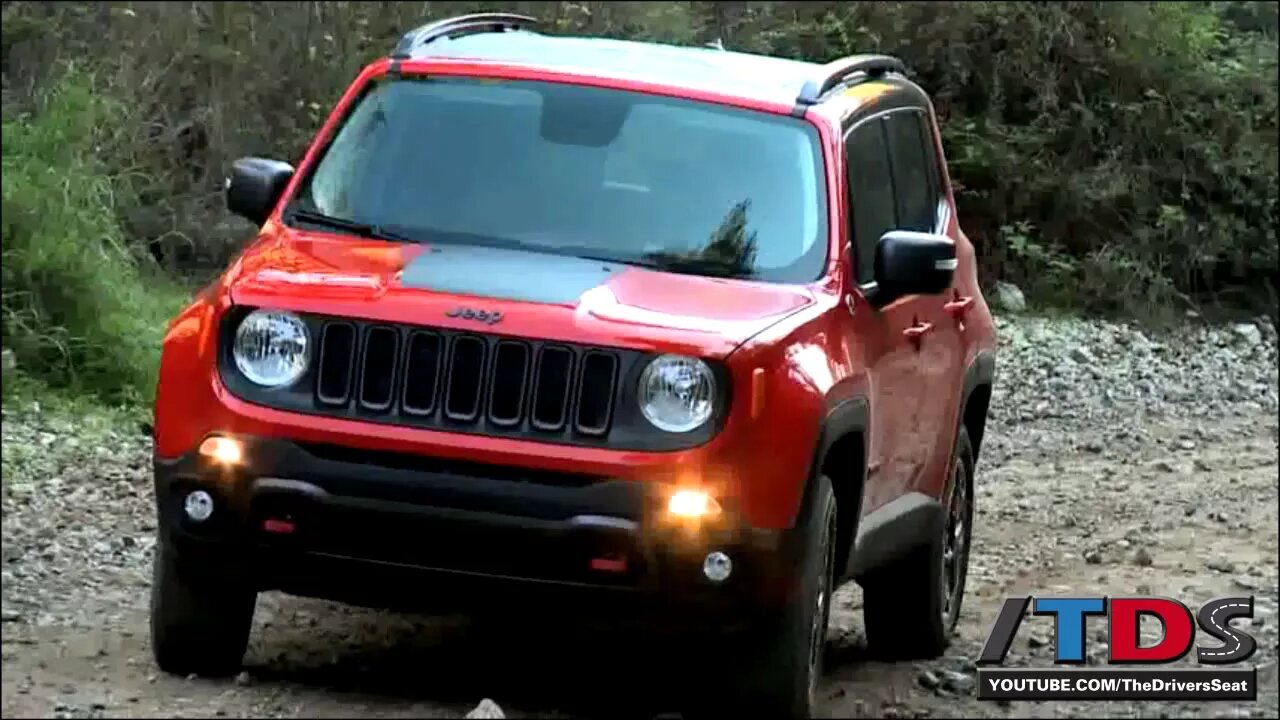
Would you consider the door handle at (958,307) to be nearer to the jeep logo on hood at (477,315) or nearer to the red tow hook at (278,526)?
the jeep logo on hood at (477,315)

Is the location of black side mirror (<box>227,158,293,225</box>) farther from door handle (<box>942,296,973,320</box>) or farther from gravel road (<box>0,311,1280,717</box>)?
door handle (<box>942,296,973,320</box>)

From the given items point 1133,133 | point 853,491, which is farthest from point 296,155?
point 853,491

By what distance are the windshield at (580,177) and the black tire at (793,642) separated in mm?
903

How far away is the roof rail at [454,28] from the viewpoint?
798cm

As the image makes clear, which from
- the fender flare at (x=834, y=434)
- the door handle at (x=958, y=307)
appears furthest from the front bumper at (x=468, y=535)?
the door handle at (x=958, y=307)

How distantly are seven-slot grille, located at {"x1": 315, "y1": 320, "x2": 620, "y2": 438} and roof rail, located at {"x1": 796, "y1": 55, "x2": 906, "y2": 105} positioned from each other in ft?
5.54

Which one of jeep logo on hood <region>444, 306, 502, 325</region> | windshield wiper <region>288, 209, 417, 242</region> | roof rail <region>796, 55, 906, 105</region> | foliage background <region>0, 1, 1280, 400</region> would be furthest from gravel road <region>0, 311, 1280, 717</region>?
foliage background <region>0, 1, 1280, 400</region>

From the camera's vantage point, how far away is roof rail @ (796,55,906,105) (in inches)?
306

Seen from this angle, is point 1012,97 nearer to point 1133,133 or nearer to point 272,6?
point 1133,133

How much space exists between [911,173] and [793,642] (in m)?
Result: 2.61

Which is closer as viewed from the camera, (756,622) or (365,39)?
(756,622)

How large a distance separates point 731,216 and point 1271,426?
8.99 metres

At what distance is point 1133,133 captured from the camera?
779 inches

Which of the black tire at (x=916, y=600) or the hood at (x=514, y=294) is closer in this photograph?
the hood at (x=514, y=294)
